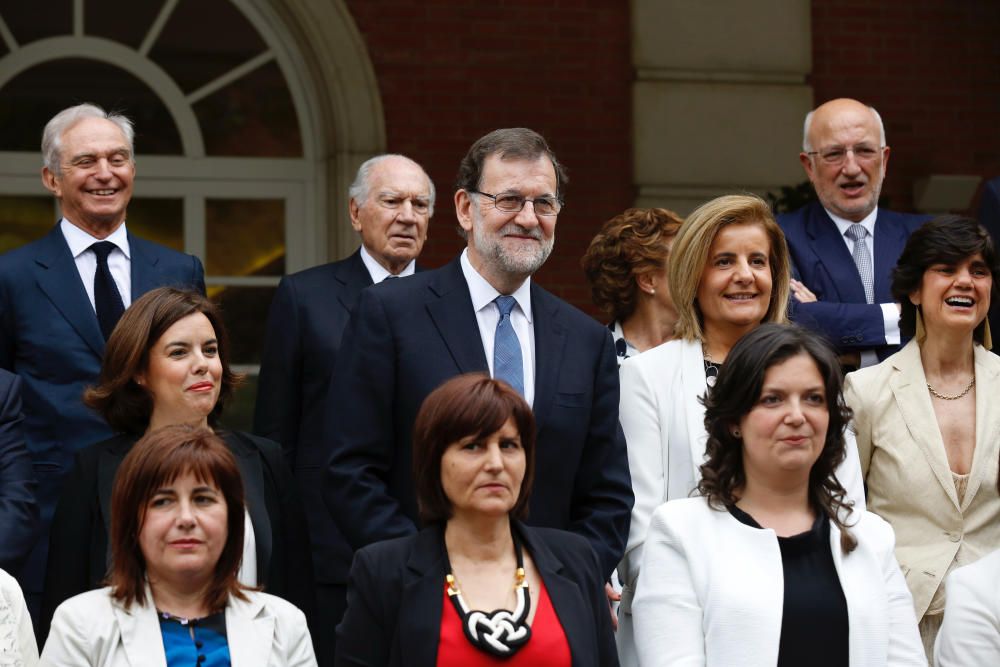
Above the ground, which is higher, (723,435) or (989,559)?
(723,435)

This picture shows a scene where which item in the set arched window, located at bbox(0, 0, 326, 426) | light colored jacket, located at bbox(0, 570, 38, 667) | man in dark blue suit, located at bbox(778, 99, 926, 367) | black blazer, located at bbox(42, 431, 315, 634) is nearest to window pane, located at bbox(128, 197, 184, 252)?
arched window, located at bbox(0, 0, 326, 426)

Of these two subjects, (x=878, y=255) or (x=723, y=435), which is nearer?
(x=723, y=435)

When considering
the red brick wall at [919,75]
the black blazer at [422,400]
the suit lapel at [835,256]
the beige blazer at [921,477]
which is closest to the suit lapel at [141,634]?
the black blazer at [422,400]

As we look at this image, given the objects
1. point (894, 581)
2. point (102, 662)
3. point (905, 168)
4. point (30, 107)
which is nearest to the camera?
point (102, 662)

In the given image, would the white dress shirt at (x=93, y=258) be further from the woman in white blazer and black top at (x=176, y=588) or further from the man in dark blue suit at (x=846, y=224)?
the man in dark blue suit at (x=846, y=224)

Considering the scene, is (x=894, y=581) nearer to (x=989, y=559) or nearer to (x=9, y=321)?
(x=989, y=559)

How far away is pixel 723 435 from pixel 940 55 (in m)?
5.67

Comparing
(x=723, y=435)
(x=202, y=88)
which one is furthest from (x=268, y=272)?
(x=723, y=435)

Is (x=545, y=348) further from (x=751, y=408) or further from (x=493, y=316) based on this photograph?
(x=751, y=408)

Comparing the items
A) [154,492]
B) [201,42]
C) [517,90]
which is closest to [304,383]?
[154,492]

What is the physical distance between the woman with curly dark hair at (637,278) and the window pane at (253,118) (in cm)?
373

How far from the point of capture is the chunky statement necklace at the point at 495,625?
12.4 ft

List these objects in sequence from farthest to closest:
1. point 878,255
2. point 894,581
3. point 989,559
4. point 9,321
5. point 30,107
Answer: point 30,107, point 878,255, point 9,321, point 989,559, point 894,581

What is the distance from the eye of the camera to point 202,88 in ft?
29.2
